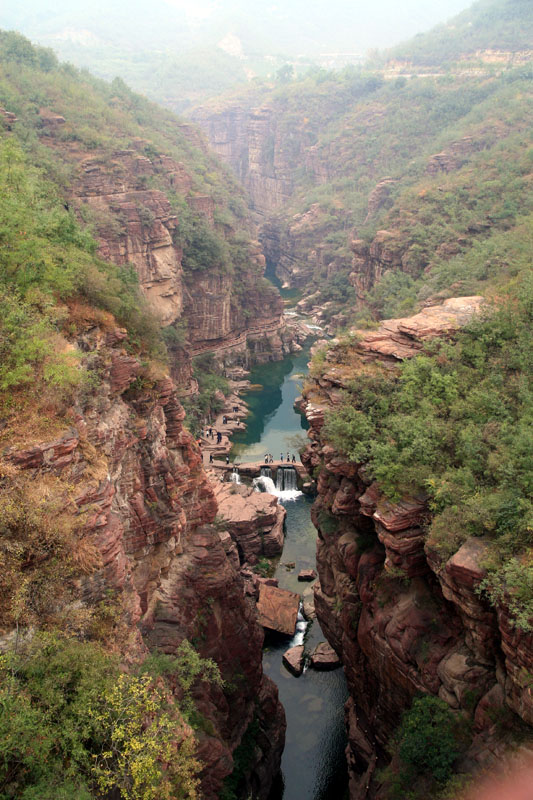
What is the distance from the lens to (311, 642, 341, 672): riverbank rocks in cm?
2497

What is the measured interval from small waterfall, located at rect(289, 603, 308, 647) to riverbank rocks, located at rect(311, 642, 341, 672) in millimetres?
1374

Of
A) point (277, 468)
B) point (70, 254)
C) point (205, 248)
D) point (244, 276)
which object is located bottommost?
point (277, 468)

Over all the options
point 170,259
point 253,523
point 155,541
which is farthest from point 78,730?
point 170,259

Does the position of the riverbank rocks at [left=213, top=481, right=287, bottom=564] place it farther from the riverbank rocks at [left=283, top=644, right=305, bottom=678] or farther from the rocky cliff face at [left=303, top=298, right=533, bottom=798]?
the rocky cliff face at [left=303, top=298, right=533, bottom=798]

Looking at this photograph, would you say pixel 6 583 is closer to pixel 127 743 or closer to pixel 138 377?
pixel 127 743

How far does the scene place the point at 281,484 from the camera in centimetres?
4053

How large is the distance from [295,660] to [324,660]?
1.29 m

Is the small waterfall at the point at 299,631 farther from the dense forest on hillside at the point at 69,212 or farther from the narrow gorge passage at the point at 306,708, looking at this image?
the dense forest on hillside at the point at 69,212

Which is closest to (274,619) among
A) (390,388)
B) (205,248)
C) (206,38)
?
(390,388)

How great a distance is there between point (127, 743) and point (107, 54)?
184506mm

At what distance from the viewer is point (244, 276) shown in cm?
6569

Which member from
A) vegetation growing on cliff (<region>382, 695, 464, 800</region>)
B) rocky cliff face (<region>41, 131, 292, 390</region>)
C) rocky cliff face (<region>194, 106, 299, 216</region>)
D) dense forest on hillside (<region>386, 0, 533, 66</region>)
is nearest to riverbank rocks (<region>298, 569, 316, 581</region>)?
rocky cliff face (<region>41, 131, 292, 390</region>)

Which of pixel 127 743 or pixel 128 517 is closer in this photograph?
pixel 127 743

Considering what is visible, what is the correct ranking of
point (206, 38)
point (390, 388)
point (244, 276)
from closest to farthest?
point (390, 388) → point (244, 276) → point (206, 38)
